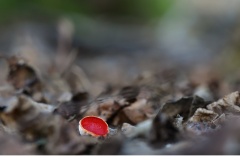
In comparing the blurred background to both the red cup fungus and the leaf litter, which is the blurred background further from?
the red cup fungus

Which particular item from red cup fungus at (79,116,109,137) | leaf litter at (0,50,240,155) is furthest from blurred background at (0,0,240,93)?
red cup fungus at (79,116,109,137)

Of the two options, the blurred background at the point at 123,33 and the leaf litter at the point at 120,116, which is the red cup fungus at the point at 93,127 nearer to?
the leaf litter at the point at 120,116

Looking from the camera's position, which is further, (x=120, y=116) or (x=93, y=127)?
(x=120, y=116)

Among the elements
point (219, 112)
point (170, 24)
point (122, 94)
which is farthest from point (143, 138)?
point (170, 24)

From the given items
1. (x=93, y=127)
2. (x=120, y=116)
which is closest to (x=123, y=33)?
(x=120, y=116)

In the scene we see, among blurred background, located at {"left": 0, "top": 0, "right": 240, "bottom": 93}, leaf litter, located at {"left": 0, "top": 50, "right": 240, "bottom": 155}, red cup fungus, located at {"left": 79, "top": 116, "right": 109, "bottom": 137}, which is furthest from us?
blurred background, located at {"left": 0, "top": 0, "right": 240, "bottom": 93}

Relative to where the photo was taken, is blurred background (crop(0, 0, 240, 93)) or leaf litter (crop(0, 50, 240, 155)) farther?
blurred background (crop(0, 0, 240, 93))

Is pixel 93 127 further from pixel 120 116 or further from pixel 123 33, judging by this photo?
pixel 123 33

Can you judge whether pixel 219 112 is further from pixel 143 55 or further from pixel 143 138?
pixel 143 55
